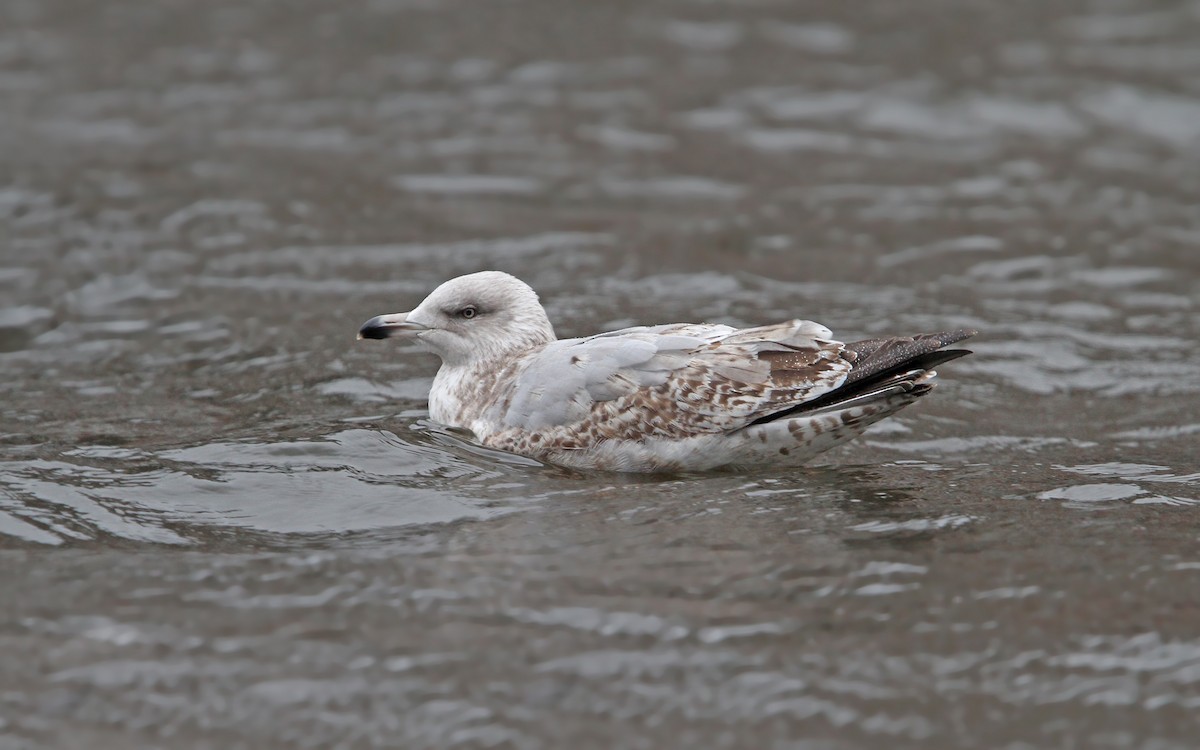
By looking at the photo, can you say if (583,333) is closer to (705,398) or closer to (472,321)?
(472,321)

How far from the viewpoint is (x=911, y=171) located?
13.3 meters

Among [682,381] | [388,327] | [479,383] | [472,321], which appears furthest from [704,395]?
[388,327]

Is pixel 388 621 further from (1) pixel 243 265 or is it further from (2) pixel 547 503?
(1) pixel 243 265

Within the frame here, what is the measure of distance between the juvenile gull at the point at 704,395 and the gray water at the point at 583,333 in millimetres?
159

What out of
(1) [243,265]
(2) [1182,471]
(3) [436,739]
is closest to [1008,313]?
(2) [1182,471]

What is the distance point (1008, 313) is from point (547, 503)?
470cm

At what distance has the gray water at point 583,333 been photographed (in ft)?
17.3

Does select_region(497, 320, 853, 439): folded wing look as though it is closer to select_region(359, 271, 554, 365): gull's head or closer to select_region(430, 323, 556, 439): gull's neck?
select_region(430, 323, 556, 439): gull's neck

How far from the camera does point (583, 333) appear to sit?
9609 millimetres

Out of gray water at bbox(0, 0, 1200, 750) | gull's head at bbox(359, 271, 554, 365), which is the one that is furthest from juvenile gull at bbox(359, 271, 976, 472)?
gull's head at bbox(359, 271, 554, 365)

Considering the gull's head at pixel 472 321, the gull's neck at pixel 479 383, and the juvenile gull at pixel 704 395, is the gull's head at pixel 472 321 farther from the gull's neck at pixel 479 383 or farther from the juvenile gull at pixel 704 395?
the juvenile gull at pixel 704 395

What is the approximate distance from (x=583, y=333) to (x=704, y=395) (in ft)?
8.66

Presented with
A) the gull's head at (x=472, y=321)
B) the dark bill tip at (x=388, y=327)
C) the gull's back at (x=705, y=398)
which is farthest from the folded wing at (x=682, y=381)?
the dark bill tip at (x=388, y=327)

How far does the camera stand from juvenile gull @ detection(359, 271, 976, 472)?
6.91 meters
